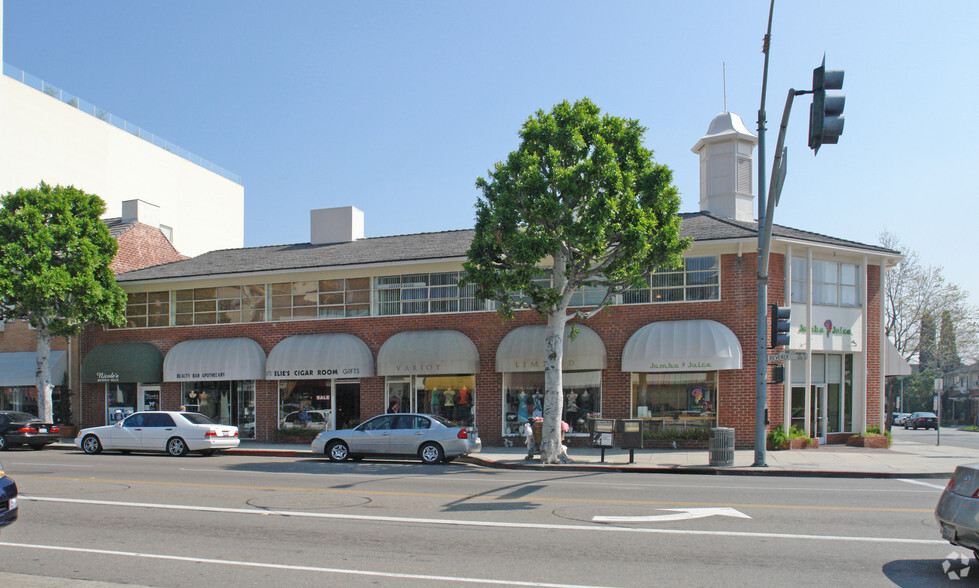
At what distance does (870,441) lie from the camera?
23234 millimetres

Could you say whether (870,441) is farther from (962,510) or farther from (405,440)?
(962,510)

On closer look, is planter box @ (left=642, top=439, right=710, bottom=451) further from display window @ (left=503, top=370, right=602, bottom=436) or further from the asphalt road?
the asphalt road

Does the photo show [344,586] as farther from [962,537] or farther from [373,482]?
[373,482]

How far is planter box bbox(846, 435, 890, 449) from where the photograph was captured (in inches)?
914

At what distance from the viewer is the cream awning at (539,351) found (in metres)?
22.9

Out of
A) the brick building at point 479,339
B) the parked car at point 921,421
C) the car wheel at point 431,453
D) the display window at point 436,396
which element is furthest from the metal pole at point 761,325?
the parked car at point 921,421

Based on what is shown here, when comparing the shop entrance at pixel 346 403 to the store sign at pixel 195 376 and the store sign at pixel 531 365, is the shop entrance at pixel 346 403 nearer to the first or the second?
the store sign at pixel 195 376

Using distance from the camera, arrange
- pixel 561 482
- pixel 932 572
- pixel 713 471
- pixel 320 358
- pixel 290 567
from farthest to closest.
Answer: pixel 320 358
pixel 713 471
pixel 561 482
pixel 290 567
pixel 932 572

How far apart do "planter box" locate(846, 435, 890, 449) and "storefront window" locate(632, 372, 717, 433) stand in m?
4.91

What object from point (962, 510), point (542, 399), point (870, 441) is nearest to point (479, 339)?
point (542, 399)

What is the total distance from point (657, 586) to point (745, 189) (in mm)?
22240

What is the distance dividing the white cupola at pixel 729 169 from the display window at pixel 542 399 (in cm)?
831

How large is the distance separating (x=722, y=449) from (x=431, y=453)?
23.7ft

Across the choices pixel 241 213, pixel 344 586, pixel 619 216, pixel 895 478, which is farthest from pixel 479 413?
pixel 241 213
